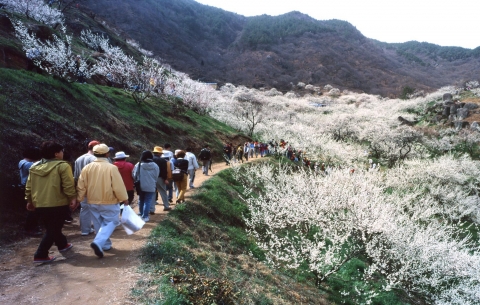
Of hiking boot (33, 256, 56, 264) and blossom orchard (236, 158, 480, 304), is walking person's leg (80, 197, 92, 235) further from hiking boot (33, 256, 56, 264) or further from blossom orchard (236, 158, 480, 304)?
blossom orchard (236, 158, 480, 304)

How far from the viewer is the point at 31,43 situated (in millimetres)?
19578

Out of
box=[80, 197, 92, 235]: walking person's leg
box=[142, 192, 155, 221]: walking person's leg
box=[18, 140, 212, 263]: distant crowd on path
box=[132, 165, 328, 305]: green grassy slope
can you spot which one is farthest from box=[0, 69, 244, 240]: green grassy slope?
box=[132, 165, 328, 305]: green grassy slope

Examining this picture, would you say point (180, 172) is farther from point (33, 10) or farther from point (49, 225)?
point (33, 10)

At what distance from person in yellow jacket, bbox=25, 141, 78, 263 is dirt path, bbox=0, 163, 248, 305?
36cm

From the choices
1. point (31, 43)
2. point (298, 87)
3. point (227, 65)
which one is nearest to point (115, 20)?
point (227, 65)

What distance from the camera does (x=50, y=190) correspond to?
4281 mm

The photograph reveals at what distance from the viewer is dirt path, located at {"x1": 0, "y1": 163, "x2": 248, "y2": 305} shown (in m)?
3.70

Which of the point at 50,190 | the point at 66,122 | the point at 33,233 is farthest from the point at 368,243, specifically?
the point at 66,122

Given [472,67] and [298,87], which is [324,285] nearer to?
[298,87]

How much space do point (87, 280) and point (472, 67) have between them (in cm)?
14486

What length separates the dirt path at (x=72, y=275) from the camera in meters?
3.70

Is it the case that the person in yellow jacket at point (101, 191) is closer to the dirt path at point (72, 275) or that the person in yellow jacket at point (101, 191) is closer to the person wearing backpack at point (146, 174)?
the dirt path at point (72, 275)

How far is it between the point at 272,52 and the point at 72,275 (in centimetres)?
12118

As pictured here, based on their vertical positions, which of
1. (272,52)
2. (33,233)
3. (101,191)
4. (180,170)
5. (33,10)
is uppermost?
(272,52)
